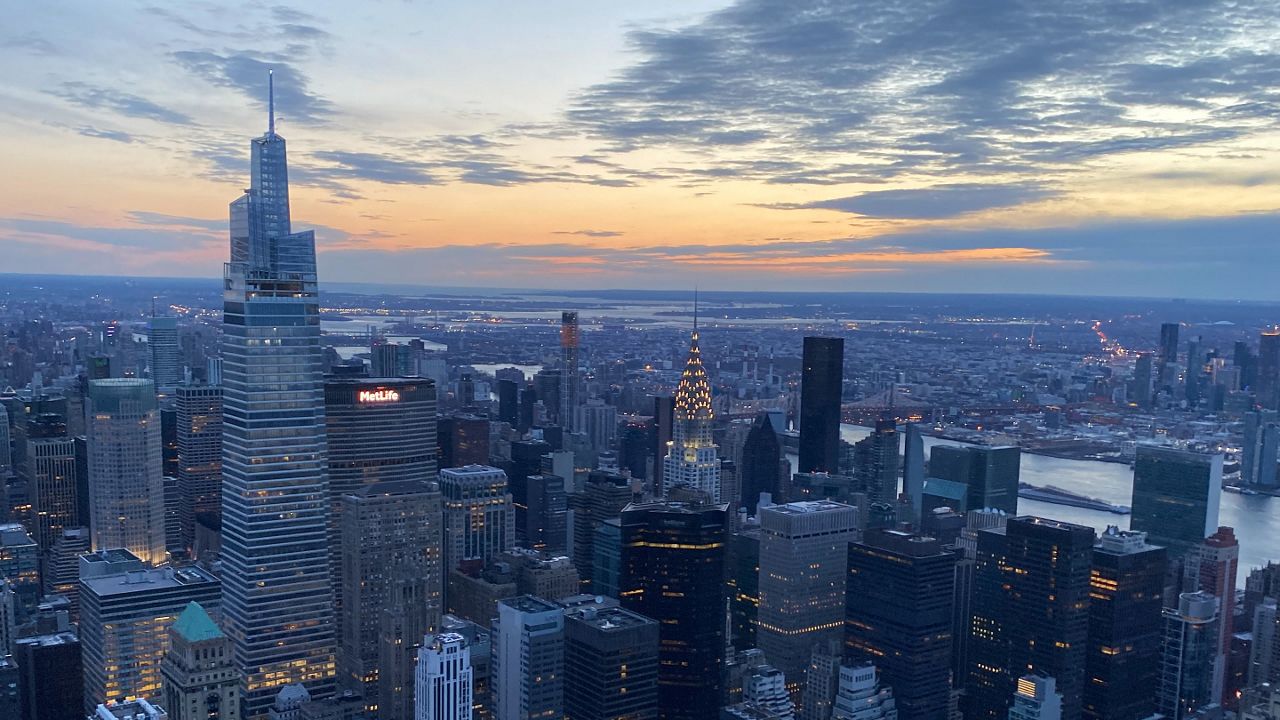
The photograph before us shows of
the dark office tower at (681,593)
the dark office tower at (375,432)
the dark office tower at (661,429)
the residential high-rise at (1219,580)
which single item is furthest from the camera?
the dark office tower at (661,429)

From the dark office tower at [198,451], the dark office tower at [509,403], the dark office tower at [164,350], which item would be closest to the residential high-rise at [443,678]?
the dark office tower at [198,451]

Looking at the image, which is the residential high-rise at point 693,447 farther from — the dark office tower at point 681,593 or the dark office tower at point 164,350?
the dark office tower at point 164,350

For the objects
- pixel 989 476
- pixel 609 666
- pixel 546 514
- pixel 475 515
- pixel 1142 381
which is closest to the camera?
pixel 609 666

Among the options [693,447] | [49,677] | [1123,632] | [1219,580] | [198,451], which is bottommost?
[49,677]

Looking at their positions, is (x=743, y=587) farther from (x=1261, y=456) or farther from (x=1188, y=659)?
(x=1261, y=456)

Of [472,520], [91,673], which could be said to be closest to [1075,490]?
[472,520]

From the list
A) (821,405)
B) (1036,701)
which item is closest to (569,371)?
(821,405)

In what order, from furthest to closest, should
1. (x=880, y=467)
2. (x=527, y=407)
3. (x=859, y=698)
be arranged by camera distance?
(x=527, y=407)
(x=880, y=467)
(x=859, y=698)
